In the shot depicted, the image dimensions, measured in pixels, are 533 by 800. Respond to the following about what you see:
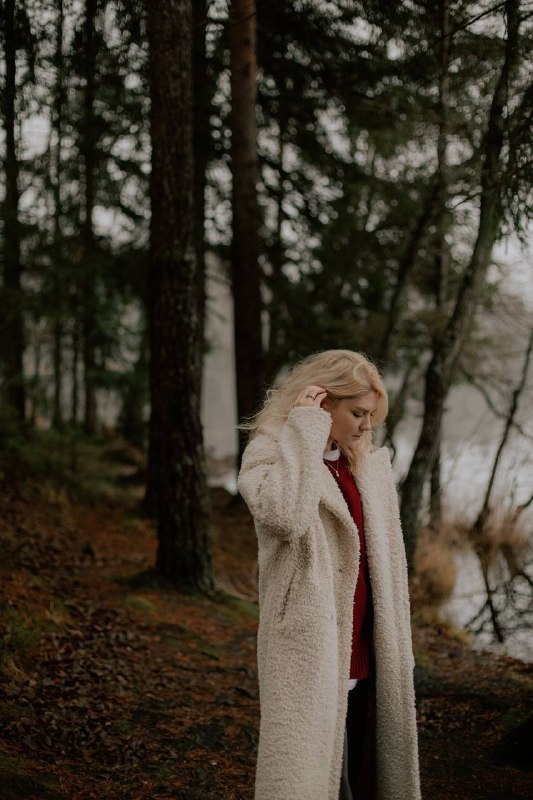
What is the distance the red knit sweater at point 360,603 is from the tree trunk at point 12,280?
19.6ft

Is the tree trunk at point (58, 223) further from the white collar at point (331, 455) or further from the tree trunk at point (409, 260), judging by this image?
the white collar at point (331, 455)

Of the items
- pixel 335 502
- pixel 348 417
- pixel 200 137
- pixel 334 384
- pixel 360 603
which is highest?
pixel 200 137

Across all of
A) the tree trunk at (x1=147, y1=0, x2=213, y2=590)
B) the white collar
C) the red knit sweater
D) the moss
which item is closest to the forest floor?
the moss

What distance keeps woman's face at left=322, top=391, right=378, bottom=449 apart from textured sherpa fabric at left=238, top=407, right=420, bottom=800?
17 centimetres

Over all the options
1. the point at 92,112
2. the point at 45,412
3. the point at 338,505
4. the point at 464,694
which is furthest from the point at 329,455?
the point at 45,412

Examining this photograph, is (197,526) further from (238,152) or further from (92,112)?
(92,112)

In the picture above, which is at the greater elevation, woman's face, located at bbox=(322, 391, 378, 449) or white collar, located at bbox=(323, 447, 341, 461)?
woman's face, located at bbox=(322, 391, 378, 449)

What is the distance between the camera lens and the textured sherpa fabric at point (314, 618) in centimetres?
249

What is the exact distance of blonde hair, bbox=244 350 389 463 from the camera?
290 centimetres

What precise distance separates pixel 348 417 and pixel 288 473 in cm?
47

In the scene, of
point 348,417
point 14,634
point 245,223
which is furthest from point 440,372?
point 14,634

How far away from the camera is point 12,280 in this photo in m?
9.91

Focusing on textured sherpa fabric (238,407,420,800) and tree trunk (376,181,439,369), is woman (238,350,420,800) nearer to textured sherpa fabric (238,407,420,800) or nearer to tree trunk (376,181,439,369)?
textured sherpa fabric (238,407,420,800)

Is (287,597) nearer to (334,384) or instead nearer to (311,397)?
(311,397)
